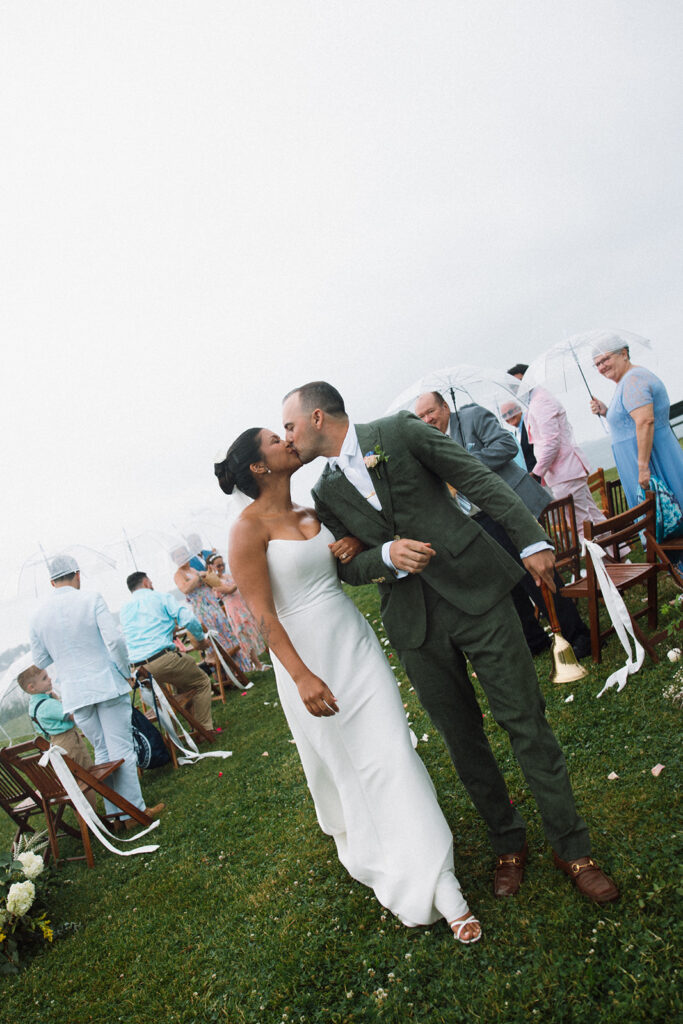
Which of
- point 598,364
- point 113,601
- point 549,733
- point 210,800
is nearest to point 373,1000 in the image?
point 549,733

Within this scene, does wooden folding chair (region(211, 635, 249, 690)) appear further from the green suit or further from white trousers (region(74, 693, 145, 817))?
the green suit

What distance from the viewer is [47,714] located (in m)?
7.14

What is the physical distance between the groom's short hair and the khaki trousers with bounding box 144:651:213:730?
6.03 meters

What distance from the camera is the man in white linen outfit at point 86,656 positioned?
6488 mm

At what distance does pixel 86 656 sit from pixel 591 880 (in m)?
5.14

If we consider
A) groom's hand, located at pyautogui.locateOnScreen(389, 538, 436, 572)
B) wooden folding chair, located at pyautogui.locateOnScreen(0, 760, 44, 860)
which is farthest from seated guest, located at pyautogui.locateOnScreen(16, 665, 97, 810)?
groom's hand, located at pyautogui.locateOnScreen(389, 538, 436, 572)

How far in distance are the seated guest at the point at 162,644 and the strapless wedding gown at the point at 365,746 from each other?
520cm

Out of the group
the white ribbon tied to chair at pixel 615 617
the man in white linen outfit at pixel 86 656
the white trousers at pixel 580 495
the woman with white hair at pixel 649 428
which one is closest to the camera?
the white ribbon tied to chair at pixel 615 617

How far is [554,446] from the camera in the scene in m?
7.21

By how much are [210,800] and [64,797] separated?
1.34m

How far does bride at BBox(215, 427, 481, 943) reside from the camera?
3.11 m

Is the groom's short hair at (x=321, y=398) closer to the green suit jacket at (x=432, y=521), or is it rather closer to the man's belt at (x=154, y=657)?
the green suit jacket at (x=432, y=521)

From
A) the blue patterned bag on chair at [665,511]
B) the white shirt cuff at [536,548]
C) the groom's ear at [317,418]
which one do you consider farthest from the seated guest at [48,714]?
the blue patterned bag on chair at [665,511]

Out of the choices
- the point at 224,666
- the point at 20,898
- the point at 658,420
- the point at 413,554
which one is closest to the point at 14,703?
the point at 20,898
